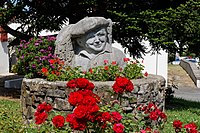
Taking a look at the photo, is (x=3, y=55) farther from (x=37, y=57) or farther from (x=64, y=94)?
(x=64, y=94)

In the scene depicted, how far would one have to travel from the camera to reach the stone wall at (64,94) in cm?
522

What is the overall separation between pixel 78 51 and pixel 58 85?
131cm

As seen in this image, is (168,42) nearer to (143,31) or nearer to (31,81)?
(143,31)

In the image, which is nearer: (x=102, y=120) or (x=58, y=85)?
(x=102, y=120)

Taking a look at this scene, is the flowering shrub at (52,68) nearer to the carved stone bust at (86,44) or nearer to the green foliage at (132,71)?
the green foliage at (132,71)

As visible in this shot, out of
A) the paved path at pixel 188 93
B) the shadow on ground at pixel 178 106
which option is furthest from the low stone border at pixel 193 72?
the shadow on ground at pixel 178 106

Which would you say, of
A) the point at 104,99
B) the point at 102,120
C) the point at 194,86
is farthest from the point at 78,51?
the point at 194,86

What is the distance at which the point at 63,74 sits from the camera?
19.1 ft

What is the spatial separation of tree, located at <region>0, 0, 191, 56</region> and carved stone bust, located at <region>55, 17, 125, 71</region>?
139 cm

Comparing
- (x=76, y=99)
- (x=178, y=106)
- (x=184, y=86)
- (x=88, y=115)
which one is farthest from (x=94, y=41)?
(x=184, y=86)

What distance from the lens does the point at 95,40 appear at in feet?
20.6

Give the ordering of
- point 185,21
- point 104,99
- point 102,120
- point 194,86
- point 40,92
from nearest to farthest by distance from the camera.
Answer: point 102,120 → point 104,99 → point 40,92 → point 185,21 → point 194,86

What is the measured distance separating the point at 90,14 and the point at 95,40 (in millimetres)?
2865

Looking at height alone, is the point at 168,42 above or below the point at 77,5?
below
